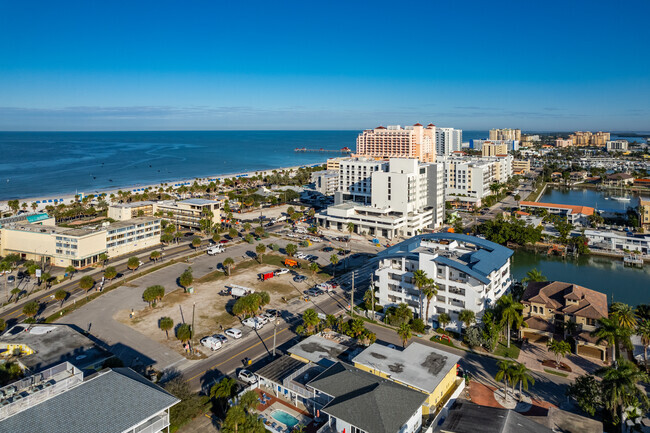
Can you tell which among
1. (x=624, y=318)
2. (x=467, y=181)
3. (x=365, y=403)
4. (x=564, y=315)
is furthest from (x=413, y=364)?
(x=467, y=181)

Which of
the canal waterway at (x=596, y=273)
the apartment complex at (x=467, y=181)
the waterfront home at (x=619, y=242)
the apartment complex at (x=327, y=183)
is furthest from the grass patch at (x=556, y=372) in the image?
the apartment complex at (x=327, y=183)

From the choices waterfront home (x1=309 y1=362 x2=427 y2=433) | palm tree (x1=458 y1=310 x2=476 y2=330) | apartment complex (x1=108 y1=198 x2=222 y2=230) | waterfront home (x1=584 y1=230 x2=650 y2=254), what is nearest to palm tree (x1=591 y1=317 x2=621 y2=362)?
palm tree (x1=458 y1=310 x2=476 y2=330)

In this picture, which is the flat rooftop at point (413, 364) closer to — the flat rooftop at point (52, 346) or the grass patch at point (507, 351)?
the grass patch at point (507, 351)

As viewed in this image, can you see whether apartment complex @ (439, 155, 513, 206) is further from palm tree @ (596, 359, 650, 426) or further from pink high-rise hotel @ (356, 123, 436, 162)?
palm tree @ (596, 359, 650, 426)

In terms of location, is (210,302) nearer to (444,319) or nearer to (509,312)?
(444,319)

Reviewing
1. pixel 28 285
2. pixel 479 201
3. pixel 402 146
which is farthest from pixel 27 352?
pixel 402 146

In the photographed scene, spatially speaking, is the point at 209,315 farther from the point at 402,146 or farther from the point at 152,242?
the point at 402,146
